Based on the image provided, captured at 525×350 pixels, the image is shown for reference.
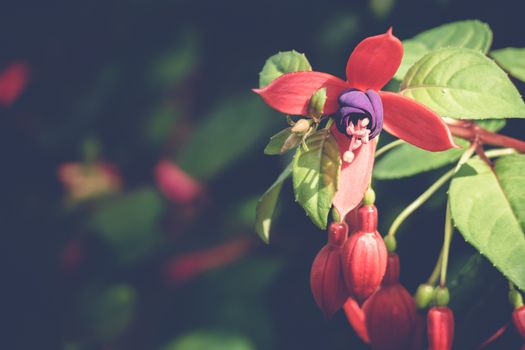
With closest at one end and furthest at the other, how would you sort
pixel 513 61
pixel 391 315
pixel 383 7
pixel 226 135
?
pixel 391 315, pixel 513 61, pixel 383 7, pixel 226 135

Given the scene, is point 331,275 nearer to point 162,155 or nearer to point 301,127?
point 301,127

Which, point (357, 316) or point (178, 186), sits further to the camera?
point (178, 186)

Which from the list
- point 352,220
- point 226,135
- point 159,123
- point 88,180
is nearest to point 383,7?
point 226,135

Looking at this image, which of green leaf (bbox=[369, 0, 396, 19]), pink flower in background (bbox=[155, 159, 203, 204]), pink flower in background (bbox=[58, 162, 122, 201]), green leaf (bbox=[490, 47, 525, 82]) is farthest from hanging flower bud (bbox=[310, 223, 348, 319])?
pink flower in background (bbox=[58, 162, 122, 201])

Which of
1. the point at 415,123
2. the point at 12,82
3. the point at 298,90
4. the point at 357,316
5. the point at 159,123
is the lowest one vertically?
the point at 357,316

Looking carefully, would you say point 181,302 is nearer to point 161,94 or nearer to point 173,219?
point 173,219

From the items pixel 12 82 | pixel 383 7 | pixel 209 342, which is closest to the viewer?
pixel 383 7

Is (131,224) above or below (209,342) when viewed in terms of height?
above
